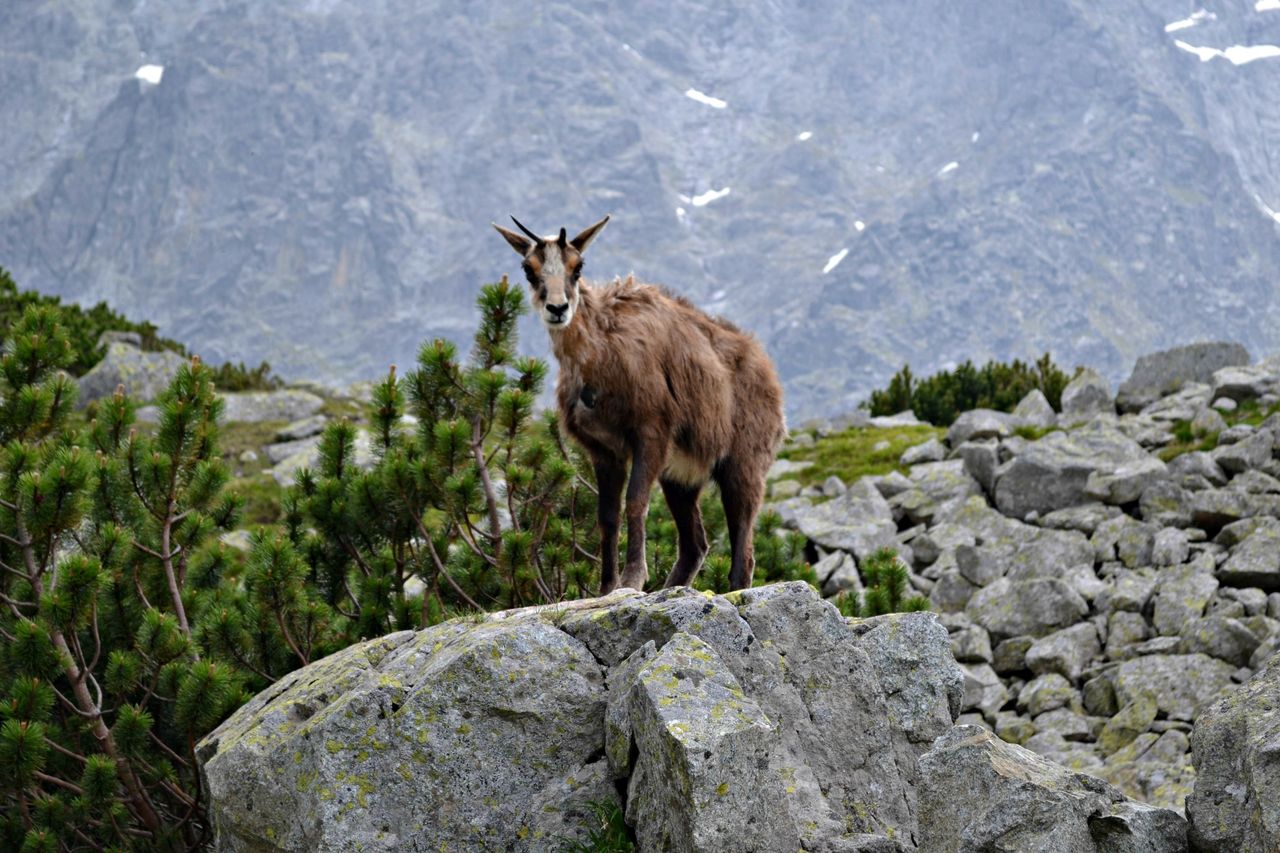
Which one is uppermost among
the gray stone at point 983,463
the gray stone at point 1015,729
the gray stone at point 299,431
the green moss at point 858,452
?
the gray stone at point 299,431

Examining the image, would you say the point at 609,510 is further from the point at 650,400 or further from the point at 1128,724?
the point at 1128,724

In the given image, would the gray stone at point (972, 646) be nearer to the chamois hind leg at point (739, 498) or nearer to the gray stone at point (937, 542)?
the gray stone at point (937, 542)

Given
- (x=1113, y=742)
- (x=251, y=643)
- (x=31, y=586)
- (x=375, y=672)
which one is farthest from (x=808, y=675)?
(x=1113, y=742)

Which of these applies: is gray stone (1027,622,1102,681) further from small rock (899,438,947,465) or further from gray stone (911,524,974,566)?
small rock (899,438,947,465)

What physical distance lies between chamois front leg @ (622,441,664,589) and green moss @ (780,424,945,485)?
53.1 ft

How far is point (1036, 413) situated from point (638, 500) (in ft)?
63.2

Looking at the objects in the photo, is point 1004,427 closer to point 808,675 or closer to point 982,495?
point 982,495

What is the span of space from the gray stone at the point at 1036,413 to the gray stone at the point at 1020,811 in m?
19.9

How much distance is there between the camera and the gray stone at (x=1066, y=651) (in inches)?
611

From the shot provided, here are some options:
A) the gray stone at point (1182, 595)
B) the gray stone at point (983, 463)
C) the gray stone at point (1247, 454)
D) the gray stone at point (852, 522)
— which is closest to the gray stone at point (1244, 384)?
the gray stone at point (1247, 454)

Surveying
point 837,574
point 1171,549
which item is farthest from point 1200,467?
point 837,574

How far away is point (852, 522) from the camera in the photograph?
2050 centimetres

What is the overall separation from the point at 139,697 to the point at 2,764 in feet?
5.42

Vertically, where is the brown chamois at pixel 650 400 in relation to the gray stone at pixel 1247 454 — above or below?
above
